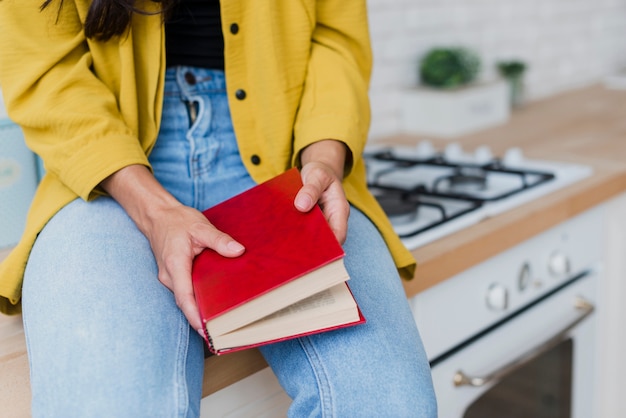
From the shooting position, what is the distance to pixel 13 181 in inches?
46.6

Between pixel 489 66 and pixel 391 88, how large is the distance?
45cm

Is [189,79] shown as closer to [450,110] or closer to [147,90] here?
[147,90]

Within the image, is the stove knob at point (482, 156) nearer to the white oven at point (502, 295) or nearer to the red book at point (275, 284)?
the white oven at point (502, 295)

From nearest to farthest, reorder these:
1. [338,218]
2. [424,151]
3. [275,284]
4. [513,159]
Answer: [275,284], [338,218], [513,159], [424,151]

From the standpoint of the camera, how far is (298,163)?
0.98m

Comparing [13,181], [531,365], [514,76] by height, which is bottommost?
[531,365]

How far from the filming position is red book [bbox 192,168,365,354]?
664mm

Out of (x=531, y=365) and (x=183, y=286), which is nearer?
(x=183, y=286)

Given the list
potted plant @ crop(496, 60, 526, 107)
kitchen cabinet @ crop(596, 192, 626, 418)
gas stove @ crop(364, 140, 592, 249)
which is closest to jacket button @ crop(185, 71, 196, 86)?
gas stove @ crop(364, 140, 592, 249)

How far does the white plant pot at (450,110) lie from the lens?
1895mm

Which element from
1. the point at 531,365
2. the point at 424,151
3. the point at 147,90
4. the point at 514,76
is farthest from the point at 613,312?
the point at 147,90

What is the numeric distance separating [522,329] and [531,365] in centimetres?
13

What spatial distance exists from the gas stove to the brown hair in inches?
19.5

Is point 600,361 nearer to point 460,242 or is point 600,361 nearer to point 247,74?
point 460,242
